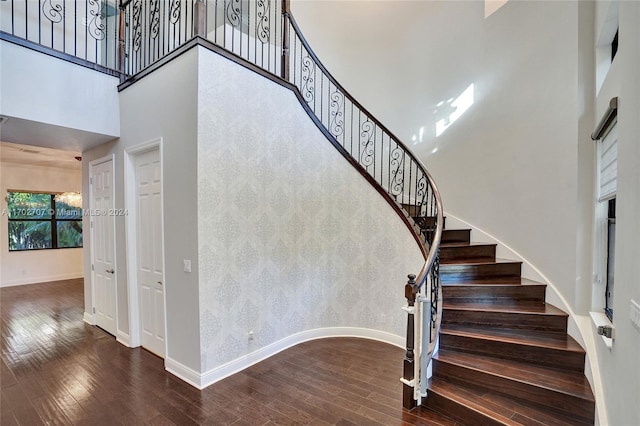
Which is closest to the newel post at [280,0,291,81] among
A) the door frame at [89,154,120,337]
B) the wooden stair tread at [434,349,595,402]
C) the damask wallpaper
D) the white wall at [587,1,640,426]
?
the damask wallpaper

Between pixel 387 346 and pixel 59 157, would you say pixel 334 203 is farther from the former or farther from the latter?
pixel 59 157

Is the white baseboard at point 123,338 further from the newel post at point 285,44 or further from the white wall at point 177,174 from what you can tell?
the newel post at point 285,44

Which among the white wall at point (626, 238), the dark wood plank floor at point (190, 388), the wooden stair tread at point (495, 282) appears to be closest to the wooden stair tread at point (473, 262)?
the wooden stair tread at point (495, 282)

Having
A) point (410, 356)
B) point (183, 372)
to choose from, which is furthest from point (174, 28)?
point (410, 356)

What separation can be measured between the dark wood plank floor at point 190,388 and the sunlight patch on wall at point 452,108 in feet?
10.8

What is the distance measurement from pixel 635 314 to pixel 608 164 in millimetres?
1413

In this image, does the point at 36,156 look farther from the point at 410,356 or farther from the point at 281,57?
the point at 410,356

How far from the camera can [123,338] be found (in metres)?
3.73

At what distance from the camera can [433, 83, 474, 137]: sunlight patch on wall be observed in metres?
4.30

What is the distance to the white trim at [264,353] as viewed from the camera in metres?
2.80

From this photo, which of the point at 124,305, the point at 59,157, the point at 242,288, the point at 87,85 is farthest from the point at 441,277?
the point at 59,157

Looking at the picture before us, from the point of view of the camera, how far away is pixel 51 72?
3.08 meters

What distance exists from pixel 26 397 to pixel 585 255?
5187 millimetres

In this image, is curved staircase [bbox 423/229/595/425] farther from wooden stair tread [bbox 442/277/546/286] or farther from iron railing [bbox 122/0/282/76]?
iron railing [bbox 122/0/282/76]
